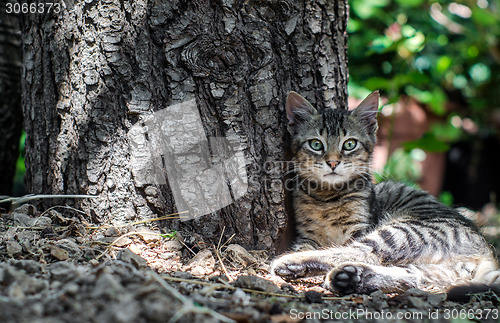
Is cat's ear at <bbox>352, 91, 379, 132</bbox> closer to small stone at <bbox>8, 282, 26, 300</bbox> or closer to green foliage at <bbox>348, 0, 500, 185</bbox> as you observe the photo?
green foliage at <bbox>348, 0, 500, 185</bbox>

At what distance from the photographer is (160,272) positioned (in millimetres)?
1937

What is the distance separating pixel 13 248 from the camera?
6.25 feet

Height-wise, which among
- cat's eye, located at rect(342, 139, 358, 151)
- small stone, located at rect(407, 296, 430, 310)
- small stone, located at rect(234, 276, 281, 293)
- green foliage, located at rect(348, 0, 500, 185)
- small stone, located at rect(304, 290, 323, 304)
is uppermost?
green foliage, located at rect(348, 0, 500, 185)

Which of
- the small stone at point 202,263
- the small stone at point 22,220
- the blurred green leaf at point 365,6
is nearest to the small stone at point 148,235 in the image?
the small stone at point 202,263

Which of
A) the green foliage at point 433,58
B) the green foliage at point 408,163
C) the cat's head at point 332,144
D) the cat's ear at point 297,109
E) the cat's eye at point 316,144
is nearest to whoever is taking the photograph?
the cat's ear at point 297,109

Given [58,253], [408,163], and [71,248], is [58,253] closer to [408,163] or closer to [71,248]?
[71,248]

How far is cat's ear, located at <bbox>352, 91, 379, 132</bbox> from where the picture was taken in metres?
2.98

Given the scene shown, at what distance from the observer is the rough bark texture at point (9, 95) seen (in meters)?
3.30

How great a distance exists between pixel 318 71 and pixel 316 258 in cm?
125

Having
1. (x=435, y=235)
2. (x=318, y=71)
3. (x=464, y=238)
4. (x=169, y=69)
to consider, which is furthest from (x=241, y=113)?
(x=464, y=238)

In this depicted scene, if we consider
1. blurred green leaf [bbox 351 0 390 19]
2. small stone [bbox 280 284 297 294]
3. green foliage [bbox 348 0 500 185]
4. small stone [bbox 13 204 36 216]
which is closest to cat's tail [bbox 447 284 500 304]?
small stone [bbox 280 284 297 294]

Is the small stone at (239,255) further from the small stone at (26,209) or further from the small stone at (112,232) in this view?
the small stone at (26,209)

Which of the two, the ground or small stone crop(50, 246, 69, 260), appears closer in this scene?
the ground

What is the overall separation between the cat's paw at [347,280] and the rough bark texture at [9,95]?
2.84 meters
